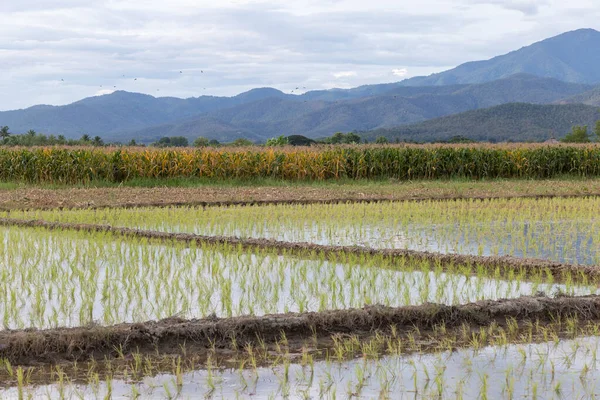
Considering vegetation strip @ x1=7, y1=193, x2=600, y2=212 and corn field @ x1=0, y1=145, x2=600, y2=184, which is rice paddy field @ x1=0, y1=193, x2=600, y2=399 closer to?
vegetation strip @ x1=7, y1=193, x2=600, y2=212

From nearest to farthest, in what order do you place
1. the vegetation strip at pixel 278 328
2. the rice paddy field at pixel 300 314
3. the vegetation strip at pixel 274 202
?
the rice paddy field at pixel 300 314
the vegetation strip at pixel 278 328
the vegetation strip at pixel 274 202

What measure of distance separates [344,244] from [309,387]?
21.8 feet

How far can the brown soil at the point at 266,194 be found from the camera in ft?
60.3

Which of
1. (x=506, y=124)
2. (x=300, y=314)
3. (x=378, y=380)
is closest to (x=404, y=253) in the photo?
(x=300, y=314)

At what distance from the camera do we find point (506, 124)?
429ft

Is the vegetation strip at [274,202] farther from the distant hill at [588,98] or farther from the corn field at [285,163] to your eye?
the distant hill at [588,98]

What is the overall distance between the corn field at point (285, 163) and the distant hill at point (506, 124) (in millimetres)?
97022

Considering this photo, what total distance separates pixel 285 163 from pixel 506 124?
365 feet

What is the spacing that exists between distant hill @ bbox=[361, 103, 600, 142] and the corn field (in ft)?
318

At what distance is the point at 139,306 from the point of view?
7262 mm

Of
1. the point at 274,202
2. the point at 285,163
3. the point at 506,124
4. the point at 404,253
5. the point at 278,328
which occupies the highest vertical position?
the point at 285,163

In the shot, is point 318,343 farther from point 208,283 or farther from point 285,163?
point 285,163

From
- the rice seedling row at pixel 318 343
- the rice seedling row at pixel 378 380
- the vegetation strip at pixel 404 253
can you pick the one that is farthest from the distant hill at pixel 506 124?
the rice seedling row at pixel 378 380

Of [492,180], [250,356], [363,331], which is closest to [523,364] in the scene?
[363,331]
